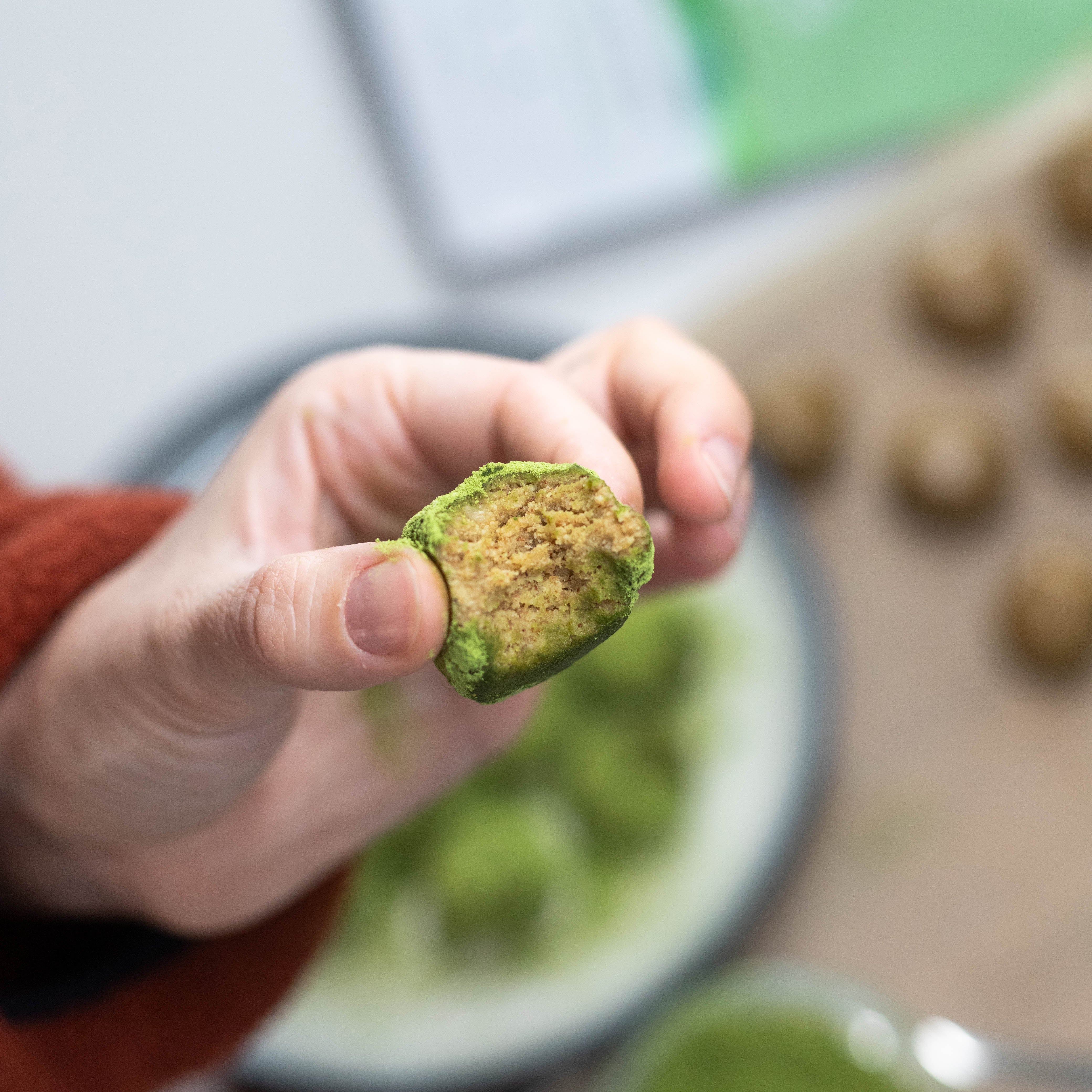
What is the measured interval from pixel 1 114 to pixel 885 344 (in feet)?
3.49

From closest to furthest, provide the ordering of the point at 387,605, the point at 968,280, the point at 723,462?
the point at 387,605
the point at 723,462
the point at 968,280

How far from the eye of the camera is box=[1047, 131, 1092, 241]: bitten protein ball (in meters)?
1.06

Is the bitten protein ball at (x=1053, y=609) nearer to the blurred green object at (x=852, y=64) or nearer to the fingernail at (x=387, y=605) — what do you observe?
the blurred green object at (x=852, y=64)

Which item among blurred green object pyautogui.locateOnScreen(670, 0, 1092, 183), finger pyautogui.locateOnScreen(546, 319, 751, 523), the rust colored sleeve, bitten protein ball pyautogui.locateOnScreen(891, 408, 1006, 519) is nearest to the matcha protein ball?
finger pyautogui.locateOnScreen(546, 319, 751, 523)

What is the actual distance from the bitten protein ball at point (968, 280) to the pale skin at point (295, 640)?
0.51 metres

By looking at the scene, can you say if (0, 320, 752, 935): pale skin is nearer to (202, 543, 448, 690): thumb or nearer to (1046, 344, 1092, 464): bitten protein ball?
(202, 543, 448, 690): thumb

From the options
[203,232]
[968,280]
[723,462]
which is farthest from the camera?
[203,232]

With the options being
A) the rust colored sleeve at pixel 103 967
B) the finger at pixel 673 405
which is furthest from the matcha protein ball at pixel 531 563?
the rust colored sleeve at pixel 103 967

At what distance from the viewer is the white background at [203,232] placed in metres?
1.31

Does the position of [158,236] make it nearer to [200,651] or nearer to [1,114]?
[1,114]

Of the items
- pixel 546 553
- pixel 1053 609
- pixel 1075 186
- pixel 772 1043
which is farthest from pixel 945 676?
pixel 546 553

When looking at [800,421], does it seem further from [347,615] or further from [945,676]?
[347,615]

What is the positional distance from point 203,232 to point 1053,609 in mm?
1047

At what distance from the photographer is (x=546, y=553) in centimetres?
42
